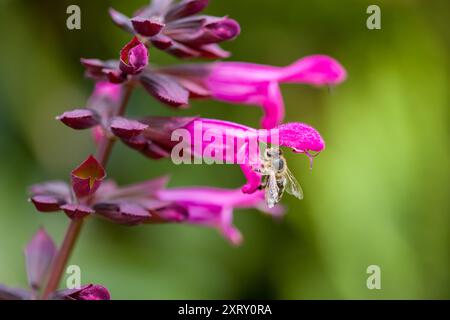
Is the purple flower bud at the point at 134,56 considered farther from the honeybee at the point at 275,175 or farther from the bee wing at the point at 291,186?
the bee wing at the point at 291,186

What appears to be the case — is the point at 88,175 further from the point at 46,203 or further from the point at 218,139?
the point at 218,139

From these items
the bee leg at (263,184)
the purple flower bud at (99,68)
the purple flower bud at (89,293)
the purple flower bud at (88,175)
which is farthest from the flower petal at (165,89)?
the purple flower bud at (89,293)

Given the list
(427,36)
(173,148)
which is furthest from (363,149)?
(173,148)

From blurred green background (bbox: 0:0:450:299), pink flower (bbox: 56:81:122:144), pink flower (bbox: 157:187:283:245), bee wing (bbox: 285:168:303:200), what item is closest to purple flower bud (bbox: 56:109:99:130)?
pink flower (bbox: 56:81:122:144)

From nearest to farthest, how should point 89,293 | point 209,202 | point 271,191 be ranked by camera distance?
point 89,293 → point 271,191 → point 209,202

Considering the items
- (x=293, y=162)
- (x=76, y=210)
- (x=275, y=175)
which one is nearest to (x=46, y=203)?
(x=76, y=210)
